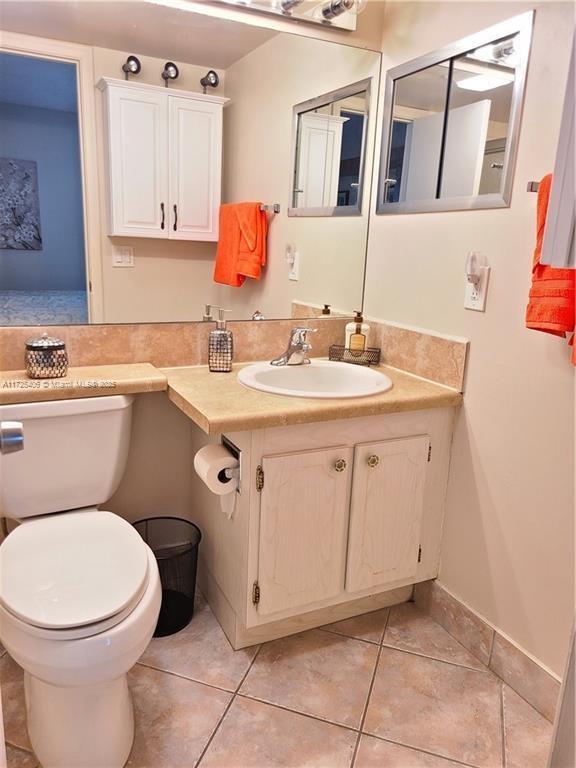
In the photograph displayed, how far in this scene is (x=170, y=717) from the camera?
4.96ft

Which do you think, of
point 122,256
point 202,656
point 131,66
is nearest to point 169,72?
point 131,66

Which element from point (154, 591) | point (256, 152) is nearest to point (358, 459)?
point (154, 591)

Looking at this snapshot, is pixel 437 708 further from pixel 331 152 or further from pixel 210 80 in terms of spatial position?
pixel 210 80

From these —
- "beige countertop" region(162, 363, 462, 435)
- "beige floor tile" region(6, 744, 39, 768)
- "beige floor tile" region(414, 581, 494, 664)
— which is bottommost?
"beige floor tile" region(6, 744, 39, 768)

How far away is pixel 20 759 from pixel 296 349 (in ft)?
4.52

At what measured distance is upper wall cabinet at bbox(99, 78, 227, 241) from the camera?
5.57 ft

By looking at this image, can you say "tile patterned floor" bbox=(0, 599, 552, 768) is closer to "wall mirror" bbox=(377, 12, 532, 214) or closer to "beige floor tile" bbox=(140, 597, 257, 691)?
"beige floor tile" bbox=(140, 597, 257, 691)

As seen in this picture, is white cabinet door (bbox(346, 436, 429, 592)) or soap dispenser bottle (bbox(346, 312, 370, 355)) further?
soap dispenser bottle (bbox(346, 312, 370, 355))

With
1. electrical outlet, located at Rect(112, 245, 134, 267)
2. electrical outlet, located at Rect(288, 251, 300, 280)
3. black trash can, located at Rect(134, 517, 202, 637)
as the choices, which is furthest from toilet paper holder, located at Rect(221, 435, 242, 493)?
electrical outlet, located at Rect(288, 251, 300, 280)

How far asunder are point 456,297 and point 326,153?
78 cm

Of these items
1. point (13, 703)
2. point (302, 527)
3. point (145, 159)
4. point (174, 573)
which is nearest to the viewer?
point (13, 703)

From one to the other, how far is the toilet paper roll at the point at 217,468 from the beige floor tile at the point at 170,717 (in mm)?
578

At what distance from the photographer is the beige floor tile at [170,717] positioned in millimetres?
1401

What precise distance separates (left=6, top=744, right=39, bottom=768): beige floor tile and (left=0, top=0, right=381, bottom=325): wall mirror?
1.14 metres
